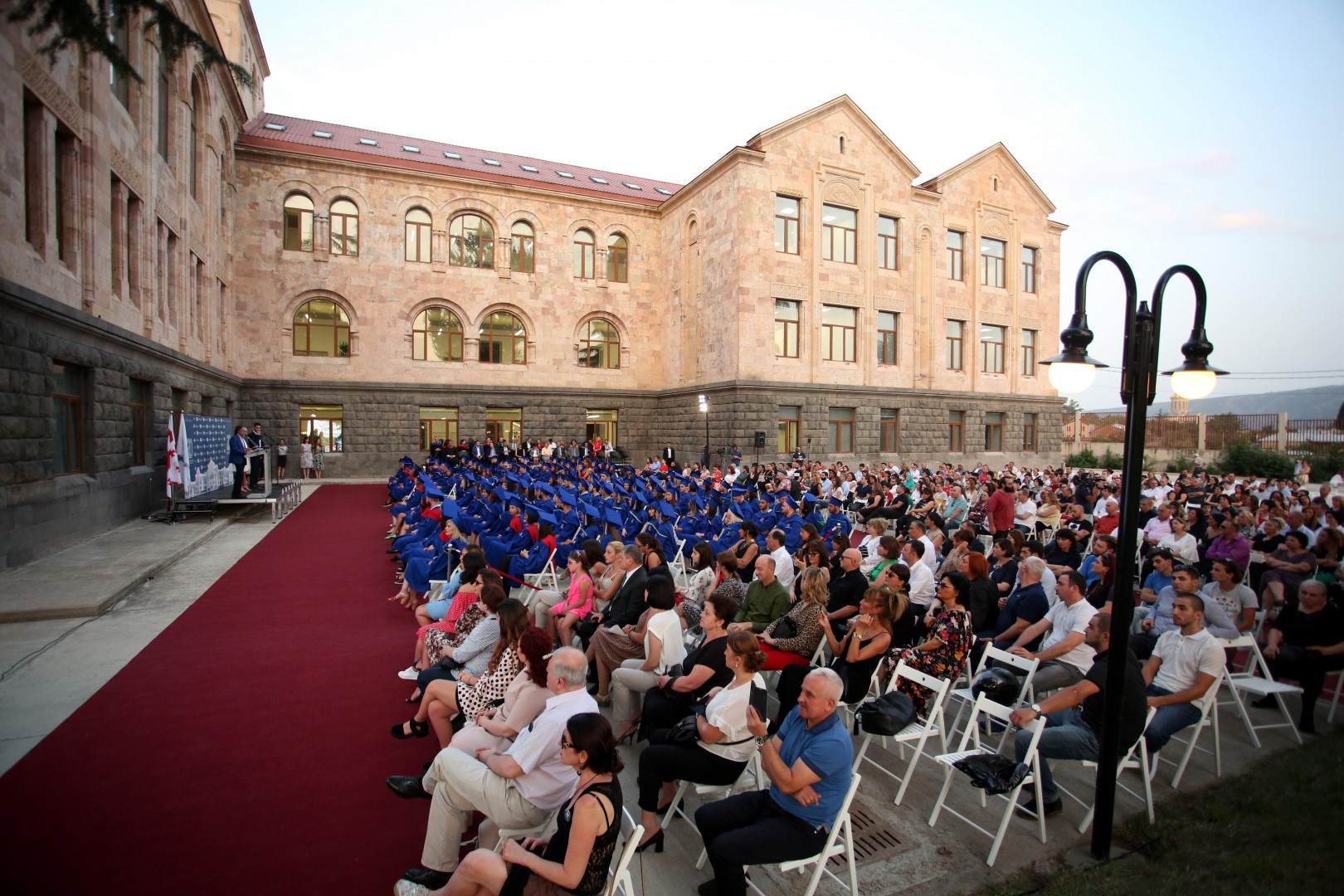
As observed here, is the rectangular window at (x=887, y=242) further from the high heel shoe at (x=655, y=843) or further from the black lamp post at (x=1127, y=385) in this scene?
the high heel shoe at (x=655, y=843)

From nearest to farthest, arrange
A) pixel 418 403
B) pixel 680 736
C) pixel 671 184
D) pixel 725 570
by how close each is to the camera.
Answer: pixel 680 736 < pixel 725 570 < pixel 418 403 < pixel 671 184

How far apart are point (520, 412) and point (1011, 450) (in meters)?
23.7

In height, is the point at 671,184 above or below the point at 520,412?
above

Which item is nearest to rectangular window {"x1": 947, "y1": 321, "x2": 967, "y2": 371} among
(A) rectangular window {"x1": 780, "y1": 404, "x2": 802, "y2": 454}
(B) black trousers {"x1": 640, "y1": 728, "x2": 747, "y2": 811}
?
(A) rectangular window {"x1": 780, "y1": 404, "x2": 802, "y2": 454}

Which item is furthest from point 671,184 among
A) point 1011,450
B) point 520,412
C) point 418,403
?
point 1011,450

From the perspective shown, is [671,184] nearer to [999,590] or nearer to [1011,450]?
[1011,450]

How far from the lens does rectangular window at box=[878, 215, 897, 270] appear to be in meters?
28.3

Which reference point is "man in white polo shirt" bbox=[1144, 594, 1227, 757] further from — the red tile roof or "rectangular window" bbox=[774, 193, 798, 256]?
the red tile roof

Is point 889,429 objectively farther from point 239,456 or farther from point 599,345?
point 239,456

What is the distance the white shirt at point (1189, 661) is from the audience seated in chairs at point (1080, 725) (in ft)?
1.88

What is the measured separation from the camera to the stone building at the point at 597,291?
25.0 metres

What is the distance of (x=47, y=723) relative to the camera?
5.06 metres

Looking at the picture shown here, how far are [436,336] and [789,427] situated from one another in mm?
15452

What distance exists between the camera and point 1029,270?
106ft
